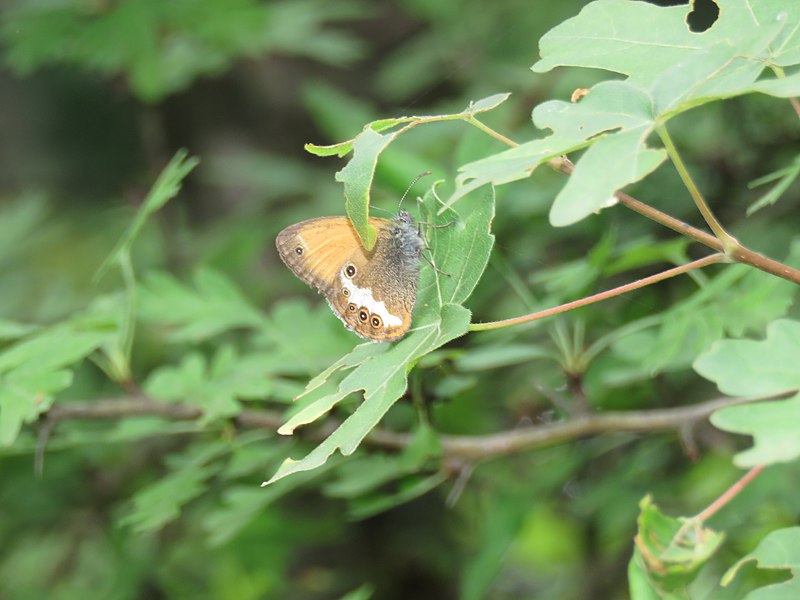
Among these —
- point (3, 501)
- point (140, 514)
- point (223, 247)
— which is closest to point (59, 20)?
point (223, 247)

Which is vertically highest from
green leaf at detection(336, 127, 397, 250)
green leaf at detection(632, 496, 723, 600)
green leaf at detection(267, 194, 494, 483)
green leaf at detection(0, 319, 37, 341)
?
green leaf at detection(336, 127, 397, 250)

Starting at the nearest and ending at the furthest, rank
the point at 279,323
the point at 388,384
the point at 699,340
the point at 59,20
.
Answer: the point at 388,384
the point at 699,340
the point at 279,323
the point at 59,20

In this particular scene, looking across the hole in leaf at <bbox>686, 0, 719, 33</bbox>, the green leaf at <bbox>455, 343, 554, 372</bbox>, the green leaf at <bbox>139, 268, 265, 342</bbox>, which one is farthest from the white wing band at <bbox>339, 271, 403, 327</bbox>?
the hole in leaf at <bbox>686, 0, 719, 33</bbox>

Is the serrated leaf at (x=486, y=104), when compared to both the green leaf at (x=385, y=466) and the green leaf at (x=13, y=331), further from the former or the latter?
the green leaf at (x=13, y=331)

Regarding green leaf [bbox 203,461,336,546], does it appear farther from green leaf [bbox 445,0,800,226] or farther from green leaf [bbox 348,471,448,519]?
green leaf [bbox 445,0,800,226]

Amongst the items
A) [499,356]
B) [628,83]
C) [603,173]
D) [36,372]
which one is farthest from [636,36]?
[36,372]

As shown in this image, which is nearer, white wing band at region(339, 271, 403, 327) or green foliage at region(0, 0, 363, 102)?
white wing band at region(339, 271, 403, 327)

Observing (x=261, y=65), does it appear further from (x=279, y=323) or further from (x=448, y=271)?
(x=448, y=271)
